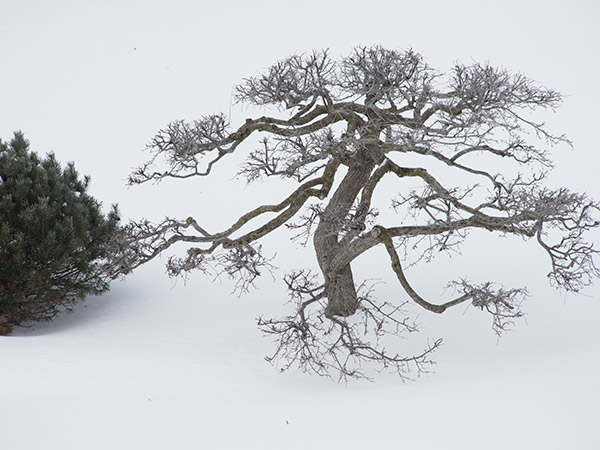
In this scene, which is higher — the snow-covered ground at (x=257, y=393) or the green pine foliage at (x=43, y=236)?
the green pine foliage at (x=43, y=236)

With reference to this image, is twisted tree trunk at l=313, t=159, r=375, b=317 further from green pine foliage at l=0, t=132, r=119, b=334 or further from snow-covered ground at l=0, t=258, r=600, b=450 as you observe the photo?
green pine foliage at l=0, t=132, r=119, b=334

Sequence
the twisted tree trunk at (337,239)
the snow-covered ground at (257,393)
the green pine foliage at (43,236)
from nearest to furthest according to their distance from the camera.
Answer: the snow-covered ground at (257,393)
the twisted tree trunk at (337,239)
the green pine foliage at (43,236)

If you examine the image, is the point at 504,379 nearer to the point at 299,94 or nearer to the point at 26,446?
the point at 299,94

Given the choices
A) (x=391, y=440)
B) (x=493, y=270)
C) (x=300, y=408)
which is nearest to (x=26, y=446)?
(x=300, y=408)

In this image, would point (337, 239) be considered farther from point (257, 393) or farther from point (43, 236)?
point (43, 236)

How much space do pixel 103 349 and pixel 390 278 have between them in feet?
15.8

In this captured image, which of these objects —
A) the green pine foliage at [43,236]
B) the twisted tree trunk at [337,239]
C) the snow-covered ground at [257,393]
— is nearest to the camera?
the snow-covered ground at [257,393]

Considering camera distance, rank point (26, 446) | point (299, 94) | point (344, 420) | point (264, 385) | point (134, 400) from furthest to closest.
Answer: point (299, 94) < point (264, 385) < point (134, 400) < point (344, 420) < point (26, 446)

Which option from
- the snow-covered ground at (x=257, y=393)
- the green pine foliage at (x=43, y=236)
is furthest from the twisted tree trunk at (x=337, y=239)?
the green pine foliage at (x=43, y=236)

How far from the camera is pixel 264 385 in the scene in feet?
20.8

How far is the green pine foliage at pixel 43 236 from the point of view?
8.23m

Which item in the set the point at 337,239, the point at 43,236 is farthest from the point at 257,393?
the point at 43,236

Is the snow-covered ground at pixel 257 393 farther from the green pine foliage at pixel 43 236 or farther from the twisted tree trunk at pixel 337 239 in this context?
the twisted tree trunk at pixel 337 239

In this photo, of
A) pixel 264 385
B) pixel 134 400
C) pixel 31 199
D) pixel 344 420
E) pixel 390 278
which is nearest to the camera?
pixel 344 420
